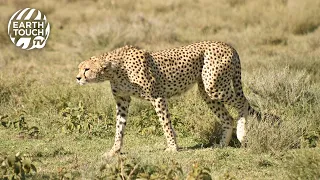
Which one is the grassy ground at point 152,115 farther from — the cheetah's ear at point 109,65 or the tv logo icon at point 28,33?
the cheetah's ear at point 109,65

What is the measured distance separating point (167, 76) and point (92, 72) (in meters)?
0.92

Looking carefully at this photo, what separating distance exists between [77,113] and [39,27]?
8.52 meters

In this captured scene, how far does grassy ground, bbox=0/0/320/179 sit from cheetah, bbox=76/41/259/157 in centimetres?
37

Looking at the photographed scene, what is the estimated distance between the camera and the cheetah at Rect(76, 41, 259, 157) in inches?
283

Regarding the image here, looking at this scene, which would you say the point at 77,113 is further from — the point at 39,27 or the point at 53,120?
the point at 39,27

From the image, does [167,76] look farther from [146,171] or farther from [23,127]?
[23,127]

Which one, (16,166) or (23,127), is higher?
(16,166)

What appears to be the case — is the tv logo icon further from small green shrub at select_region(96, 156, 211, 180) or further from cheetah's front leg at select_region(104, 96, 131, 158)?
small green shrub at select_region(96, 156, 211, 180)

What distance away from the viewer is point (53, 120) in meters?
8.91

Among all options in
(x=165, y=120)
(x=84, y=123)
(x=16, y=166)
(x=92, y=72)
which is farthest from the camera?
(x=84, y=123)

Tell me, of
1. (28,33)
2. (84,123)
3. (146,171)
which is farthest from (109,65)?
(28,33)

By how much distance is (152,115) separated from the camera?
8.89 metres

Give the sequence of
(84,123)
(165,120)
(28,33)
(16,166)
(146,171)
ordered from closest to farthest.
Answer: (16,166) → (146,171) → (165,120) → (84,123) → (28,33)

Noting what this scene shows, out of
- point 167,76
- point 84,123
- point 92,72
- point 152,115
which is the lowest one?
point 152,115
